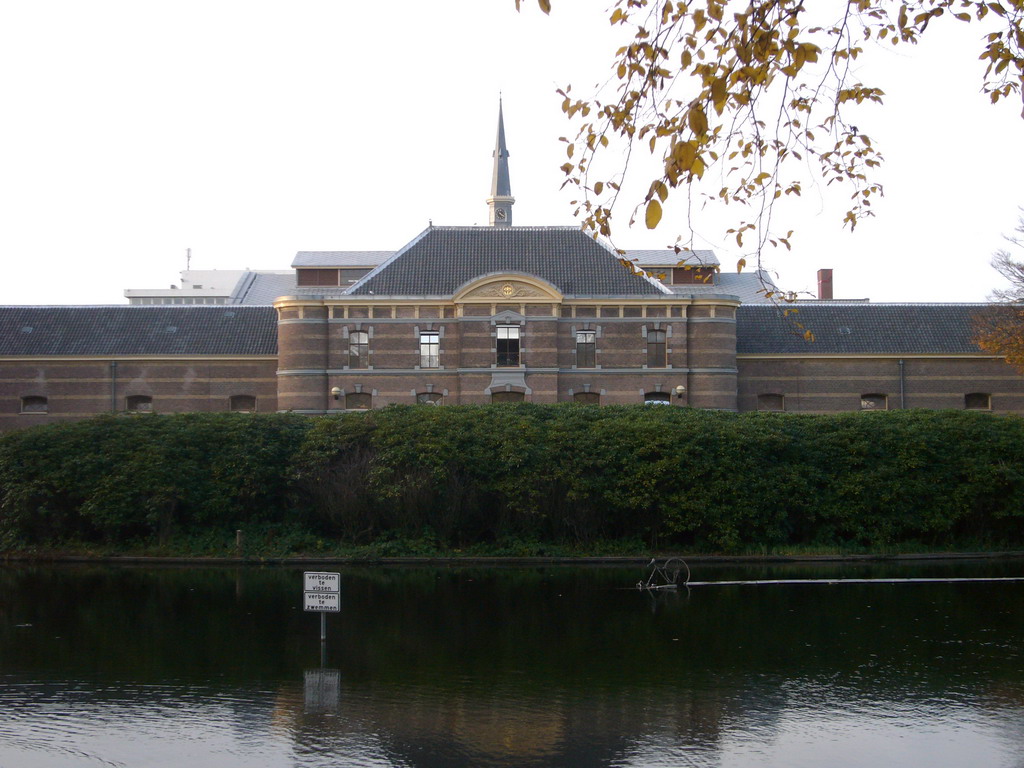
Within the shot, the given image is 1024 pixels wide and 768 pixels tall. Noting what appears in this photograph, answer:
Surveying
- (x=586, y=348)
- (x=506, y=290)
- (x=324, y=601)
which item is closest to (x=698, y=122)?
(x=324, y=601)

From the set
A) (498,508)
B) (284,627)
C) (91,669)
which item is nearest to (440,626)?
(284,627)

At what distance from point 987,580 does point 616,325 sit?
2011 centimetres

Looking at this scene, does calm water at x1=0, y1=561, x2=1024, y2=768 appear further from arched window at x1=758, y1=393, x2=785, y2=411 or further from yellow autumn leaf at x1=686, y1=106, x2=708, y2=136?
arched window at x1=758, y1=393, x2=785, y2=411

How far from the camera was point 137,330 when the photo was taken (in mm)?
44188

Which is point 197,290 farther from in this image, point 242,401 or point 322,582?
point 322,582

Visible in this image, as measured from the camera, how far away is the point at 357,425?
94.5 feet

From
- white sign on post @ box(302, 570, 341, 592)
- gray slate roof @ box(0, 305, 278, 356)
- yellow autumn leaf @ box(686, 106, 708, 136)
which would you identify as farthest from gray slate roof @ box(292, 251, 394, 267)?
yellow autumn leaf @ box(686, 106, 708, 136)

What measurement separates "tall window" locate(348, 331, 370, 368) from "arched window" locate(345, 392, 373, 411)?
1.11 meters

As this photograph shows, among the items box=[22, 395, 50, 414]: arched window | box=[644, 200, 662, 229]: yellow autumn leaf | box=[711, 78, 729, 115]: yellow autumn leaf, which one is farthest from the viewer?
box=[22, 395, 50, 414]: arched window

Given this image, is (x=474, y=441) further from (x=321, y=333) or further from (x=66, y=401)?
(x=66, y=401)

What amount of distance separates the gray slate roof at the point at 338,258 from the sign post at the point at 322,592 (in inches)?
1217

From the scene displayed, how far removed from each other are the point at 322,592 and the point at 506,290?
26.2 metres

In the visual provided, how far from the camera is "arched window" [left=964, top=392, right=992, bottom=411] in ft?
140

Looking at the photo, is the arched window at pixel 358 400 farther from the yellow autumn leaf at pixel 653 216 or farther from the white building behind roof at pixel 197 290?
the yellow autumn leaf at pixel 653 216
